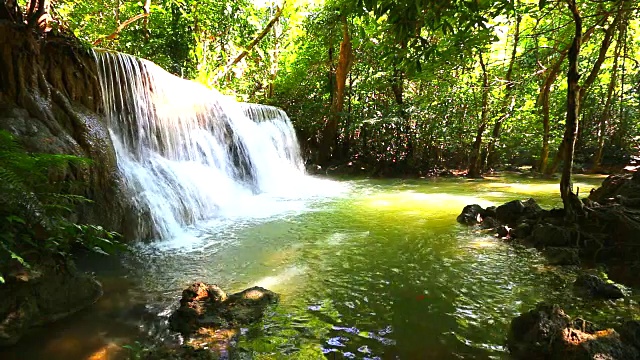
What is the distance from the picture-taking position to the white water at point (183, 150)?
24.0 ft

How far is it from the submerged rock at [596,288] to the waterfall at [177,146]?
5.84 m

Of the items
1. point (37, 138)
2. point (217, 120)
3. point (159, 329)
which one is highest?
point (217, 120)

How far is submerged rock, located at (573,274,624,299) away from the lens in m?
3.91

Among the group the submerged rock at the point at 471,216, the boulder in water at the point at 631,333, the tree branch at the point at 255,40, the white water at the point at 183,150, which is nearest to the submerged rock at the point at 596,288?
the boulder in water at the point at 631,333

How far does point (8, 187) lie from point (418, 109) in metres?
15.3

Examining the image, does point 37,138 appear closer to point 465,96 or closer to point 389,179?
point 389,179

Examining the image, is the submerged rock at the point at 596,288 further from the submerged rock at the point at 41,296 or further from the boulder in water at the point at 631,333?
the submerged rock at the point at 41,296

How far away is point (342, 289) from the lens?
4301 mm

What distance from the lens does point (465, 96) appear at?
1585 centimetres

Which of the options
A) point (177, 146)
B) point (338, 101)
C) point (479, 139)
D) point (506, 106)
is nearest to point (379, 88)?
point (338, 101)

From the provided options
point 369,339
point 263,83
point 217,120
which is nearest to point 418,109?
point 217,120

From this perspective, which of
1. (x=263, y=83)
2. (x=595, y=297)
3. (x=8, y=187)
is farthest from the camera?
(x=263, y=83)

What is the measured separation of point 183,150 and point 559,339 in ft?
28.8

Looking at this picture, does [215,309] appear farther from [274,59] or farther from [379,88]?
[274,59]
